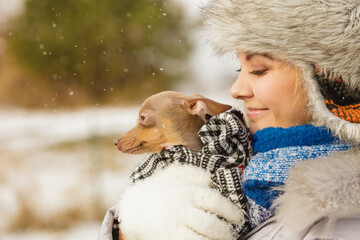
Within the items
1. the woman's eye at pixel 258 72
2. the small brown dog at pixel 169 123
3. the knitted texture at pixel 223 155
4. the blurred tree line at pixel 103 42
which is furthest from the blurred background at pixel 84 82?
the woman's eye at pixel 258 72

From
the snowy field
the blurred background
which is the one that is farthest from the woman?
the snowy field

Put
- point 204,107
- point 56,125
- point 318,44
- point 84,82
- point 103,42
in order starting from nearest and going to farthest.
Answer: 1. point 318,44
2. point 204,107
3. point 103,42
4. point 84,82
5. point 56,125

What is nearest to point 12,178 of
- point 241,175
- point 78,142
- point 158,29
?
point 78,142

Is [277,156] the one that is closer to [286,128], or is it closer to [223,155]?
[286,128]

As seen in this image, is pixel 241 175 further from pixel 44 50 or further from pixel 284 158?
pixel 44 50

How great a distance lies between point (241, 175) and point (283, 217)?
0.89ft

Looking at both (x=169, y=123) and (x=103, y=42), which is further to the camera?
(x=103, y=42)

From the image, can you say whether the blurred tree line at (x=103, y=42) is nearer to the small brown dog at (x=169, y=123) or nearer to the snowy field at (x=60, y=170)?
the snowy field at (x=60, y=170)

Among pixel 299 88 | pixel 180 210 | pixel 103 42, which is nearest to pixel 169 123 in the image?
pixel 180 210

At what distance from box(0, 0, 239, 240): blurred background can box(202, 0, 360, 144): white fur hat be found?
8.12ft

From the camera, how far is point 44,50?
4324 mm

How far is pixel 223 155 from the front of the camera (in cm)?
130

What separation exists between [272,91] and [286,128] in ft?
0.39

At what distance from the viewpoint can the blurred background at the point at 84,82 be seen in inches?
165
